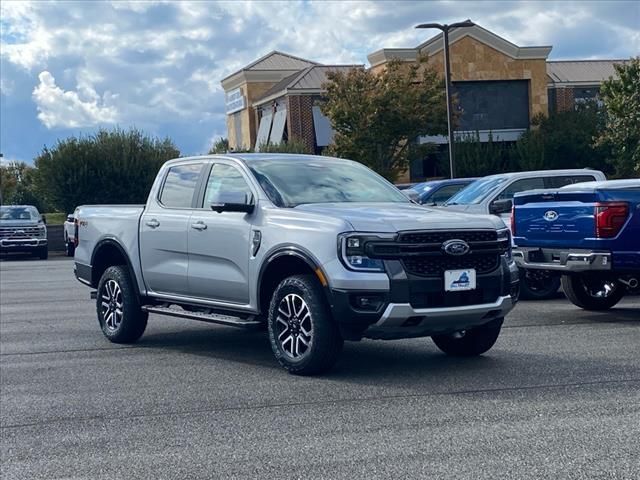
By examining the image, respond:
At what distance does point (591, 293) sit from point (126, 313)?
5850mm

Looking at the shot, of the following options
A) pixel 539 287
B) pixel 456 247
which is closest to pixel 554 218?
pixel 539 287

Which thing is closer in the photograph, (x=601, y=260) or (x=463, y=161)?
(x=601, y=260)

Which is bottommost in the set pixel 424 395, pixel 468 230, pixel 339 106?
pixel 424 395

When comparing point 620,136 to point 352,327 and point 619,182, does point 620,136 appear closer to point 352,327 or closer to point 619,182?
point 619,182

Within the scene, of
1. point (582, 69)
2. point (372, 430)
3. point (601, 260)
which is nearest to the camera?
point (372, 430)

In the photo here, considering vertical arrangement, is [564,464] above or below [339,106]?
below

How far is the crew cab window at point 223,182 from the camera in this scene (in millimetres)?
9500

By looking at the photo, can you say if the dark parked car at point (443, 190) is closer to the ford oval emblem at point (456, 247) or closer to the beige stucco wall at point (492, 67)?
the ford oval emblem at point (456, 247)

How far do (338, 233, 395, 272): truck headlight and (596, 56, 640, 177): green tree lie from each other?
39265mm

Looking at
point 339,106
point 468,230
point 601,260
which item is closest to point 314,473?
point 468,230

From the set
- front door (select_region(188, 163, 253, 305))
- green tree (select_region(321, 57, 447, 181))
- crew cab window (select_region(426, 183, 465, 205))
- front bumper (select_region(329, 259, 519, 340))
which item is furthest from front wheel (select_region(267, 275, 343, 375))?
green tree (select_region(321, 57, 447, 181))

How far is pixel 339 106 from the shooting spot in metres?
45.6

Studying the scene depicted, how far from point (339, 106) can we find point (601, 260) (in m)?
35.2

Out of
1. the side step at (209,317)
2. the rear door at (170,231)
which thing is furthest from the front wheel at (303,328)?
the rear door at (170,231)
